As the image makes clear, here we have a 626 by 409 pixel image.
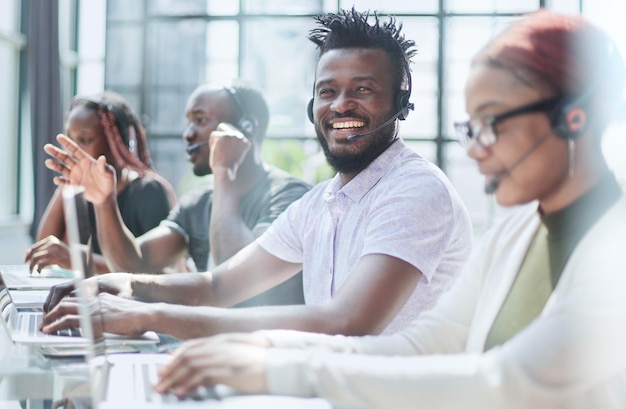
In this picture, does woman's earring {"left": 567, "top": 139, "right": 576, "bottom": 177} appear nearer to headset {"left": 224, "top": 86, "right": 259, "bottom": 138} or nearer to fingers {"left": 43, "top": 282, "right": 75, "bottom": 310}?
fingers {"left": 43, "top": 282, "right": 75, "bottom": 310}

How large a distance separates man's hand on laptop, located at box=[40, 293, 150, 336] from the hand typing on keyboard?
0.34 metres

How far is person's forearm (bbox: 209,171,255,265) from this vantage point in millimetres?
2014

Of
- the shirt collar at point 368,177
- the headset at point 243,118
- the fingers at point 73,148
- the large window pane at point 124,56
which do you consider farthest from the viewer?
the large window pane at point 124,56

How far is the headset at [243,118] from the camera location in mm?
2369

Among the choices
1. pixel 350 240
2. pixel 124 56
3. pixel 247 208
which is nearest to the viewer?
pixel 350 240

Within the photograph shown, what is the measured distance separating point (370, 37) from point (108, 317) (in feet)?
2.38

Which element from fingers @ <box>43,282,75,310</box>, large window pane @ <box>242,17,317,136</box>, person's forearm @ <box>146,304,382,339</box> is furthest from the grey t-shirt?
large window pane @ <box>242,17,317,136</box>

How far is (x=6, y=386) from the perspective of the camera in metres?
1.04

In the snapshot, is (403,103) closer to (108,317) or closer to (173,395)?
(108,317)

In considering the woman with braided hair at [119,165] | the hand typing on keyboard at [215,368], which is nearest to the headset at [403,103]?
the hand typing on keyboard at [215,368]

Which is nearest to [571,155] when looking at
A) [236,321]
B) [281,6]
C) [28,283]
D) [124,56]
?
→ [236,321]

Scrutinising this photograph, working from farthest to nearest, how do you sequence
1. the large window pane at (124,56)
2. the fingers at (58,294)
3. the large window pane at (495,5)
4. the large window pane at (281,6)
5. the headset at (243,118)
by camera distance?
the large window pane at (124,56) → the large window pane at (281,6) → the large window pane at (495,5) → the headset at (243,118) → the fingers at (58,294)

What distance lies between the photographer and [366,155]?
154cm

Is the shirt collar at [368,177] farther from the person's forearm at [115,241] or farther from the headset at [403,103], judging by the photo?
the person's forearm at [115,241]
